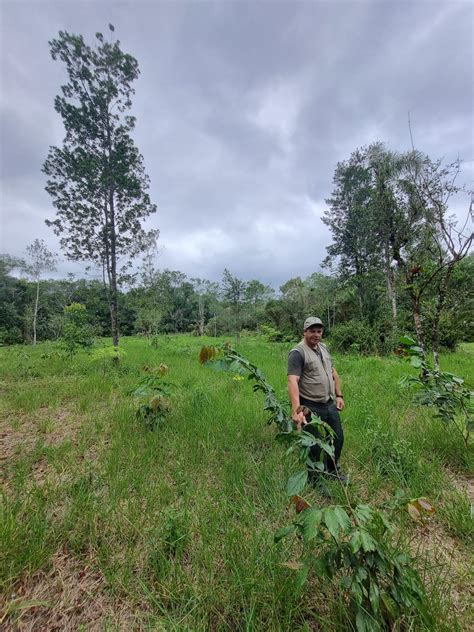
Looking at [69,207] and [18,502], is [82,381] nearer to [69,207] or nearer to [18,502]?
[18,502]

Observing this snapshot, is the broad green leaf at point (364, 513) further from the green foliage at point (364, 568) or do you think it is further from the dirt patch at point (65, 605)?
the dirt patch at point (65, 605)

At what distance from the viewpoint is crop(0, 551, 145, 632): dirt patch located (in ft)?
4.31

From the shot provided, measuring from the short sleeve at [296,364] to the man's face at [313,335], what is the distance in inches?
8.3

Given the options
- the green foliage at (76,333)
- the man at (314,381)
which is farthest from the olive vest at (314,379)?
the green foliage at (76,333)

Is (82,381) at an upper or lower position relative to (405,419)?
upper

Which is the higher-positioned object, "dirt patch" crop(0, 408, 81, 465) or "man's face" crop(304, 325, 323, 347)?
"man's face" crop(304, 325, 323, 347)

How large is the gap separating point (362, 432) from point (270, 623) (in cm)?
247

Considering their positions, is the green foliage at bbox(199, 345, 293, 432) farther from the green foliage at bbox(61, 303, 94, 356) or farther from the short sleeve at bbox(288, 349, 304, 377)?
the green foliage at bbox(61, 303, 94, 356)

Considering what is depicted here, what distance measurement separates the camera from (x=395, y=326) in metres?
12.5

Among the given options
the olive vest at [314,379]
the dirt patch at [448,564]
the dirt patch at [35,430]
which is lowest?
the dirt patch at [448,564]

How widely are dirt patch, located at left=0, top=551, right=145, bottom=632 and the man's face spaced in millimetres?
2428

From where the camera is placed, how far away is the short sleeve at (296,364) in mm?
2664

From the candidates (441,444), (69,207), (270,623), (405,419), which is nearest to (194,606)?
(270,623)

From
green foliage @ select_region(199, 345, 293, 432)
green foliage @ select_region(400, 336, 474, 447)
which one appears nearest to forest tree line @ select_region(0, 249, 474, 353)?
green foliage @ select_region(400, 336, 474, 447)
